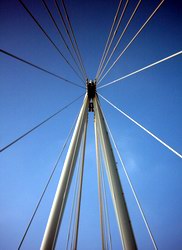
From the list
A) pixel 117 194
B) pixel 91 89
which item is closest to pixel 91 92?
pixel 91 89

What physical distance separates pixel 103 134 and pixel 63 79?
376 cm

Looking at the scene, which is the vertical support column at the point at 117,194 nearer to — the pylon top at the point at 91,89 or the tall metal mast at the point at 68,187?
the tall metal mast at the point at 68,187

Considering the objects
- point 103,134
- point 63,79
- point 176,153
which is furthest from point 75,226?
point 63,79

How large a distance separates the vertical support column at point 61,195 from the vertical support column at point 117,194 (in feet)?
3.65

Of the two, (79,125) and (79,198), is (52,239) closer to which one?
(79,198)

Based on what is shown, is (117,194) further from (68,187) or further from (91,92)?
(91,92)

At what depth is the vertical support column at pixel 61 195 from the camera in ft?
16.7

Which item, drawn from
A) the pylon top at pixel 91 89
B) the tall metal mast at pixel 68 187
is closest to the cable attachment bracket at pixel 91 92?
the pylon top at pixel 91 89

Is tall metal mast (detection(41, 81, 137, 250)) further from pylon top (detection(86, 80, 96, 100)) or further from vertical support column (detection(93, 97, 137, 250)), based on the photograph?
pylon top (detection(86, 80, 96, 100))

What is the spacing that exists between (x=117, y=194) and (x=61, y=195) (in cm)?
205

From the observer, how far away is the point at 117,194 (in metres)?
6.67

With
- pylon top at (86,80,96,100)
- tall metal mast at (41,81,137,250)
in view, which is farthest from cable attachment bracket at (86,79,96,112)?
tall metal mast at (41,81,137,250)

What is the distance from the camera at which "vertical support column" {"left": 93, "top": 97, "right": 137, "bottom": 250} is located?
582 centimetres

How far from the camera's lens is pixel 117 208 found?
252 inches
